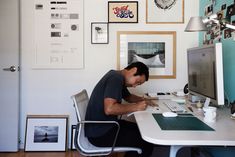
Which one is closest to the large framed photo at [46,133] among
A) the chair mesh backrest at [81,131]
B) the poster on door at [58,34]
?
the poster on door at [58,34]

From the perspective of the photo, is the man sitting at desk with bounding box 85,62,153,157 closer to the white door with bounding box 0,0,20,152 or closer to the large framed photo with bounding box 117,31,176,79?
the large framed photo with bounding box 117,31,176,79

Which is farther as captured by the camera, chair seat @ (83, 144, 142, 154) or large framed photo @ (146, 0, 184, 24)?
large framed photo @ (146, 0, 184, 24)

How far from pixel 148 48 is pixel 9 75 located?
1713mm

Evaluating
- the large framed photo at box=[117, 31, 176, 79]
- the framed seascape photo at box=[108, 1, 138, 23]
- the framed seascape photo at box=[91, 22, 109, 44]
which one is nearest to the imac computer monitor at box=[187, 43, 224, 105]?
the large framed photo at box=[117, 31, 176, 79]

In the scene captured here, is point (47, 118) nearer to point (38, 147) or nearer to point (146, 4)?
point (38, 147)

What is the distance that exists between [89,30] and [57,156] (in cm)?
155

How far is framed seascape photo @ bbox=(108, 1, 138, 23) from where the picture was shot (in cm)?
341

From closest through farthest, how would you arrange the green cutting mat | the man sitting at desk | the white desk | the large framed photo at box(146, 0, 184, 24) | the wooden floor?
1. the white desk
2. the green cutting mat
3. the man sitting at desk
4. the wooden floor
5. the large framed photo at box(146, 0, 184, 24)

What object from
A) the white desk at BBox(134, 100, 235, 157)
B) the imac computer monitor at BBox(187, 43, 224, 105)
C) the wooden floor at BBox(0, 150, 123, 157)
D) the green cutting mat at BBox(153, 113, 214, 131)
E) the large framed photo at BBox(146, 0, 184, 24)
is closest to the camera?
the white desk at BBox(134, 100, 235, 157)

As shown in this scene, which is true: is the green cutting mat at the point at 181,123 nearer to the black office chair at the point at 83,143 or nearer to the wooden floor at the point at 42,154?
the black office chair at the point at 83,143

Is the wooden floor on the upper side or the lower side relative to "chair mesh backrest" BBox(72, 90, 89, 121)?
lower

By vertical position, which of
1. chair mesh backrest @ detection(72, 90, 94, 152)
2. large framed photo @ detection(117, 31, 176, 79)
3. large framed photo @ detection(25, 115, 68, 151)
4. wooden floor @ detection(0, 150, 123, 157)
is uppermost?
large framed photo @ detection(117, 31, 176, 79)

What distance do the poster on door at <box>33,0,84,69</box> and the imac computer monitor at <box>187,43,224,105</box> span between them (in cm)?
144

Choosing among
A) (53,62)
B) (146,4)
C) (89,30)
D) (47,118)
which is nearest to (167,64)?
(146,4)
